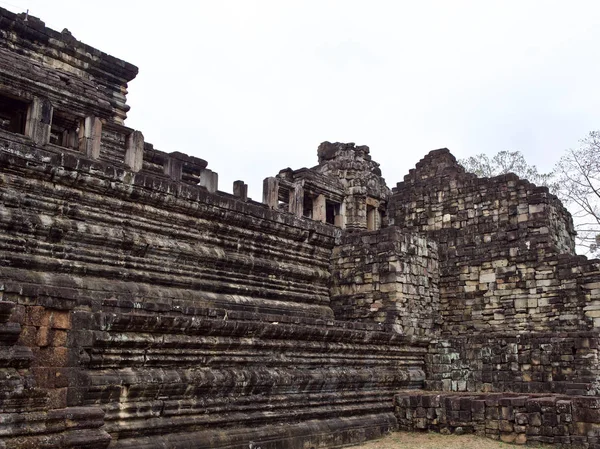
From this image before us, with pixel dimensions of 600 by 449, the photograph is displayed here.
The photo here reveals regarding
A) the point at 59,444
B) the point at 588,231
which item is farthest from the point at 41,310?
the point at 588,231

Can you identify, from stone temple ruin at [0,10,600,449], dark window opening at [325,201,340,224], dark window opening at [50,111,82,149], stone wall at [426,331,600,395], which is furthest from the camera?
dark window opening at [325,201,340,224]

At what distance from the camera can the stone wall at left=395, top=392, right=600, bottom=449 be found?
1181 cm

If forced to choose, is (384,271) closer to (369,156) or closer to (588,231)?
(369,156)

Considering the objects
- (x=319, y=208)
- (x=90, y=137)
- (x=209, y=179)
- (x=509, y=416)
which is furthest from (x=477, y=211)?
(x=90, y=137)

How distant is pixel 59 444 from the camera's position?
266 inches

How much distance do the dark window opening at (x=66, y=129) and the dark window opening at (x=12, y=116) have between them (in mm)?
693

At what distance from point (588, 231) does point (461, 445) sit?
20.5 meters

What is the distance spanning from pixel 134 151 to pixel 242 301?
416cm

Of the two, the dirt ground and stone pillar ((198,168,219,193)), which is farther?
stone pillar ((198,168,219,193))

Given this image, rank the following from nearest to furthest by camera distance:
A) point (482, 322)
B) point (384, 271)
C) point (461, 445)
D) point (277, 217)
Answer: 1. point (461, 445)
2. point (277, 217)
3. point (384, 271)
4. point (482, 322)

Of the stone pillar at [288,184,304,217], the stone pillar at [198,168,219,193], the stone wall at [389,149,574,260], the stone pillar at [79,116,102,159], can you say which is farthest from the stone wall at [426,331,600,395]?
the stone pillar at [79,116,102,159]

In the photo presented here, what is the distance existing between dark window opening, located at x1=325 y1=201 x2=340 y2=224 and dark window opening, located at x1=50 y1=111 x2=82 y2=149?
33.1ft

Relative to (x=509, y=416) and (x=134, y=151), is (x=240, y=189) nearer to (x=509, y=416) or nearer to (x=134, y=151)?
(x=134, y=151)

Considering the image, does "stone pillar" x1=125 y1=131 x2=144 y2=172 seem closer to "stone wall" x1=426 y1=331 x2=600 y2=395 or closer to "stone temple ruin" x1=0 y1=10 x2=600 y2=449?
"stone temple ruin" x1=0 y1=10 x2=600 y2=449
